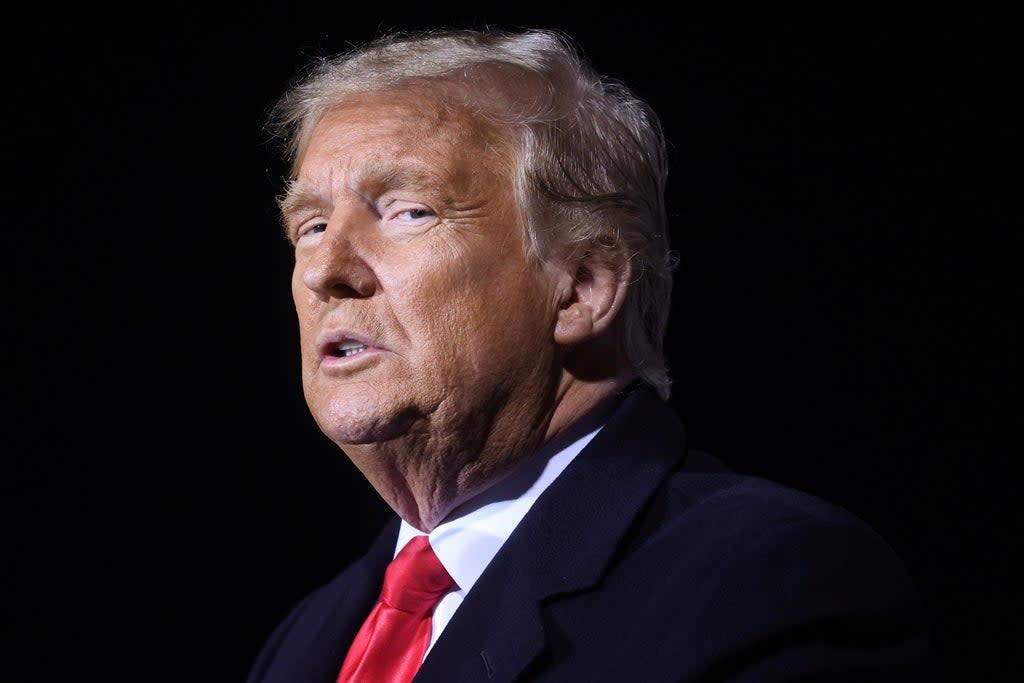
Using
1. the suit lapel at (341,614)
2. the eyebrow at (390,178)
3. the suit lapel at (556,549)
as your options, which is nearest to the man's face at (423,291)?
the eyebrow at (390,178)

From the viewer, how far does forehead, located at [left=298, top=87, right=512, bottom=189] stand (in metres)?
2.00

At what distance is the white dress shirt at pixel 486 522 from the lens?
198 cm

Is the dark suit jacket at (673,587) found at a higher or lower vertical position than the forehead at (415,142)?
lower

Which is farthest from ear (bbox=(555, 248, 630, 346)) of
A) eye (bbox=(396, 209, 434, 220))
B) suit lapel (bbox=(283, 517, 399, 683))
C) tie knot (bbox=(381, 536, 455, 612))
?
suit lapel (bbox=(283, 517, 399, 683))

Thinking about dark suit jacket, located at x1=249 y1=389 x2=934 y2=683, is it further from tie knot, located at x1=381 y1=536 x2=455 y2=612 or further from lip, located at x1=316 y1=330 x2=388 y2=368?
lip, located at x1=316 y1=330 x2=388 y2=368

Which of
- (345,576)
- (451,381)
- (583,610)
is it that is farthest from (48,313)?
(583,610)

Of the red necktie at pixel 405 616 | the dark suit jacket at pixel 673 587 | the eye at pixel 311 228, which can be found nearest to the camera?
the dark suit jacket at pixel 673 587

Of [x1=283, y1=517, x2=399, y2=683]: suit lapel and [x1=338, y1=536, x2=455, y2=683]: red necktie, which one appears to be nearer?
[x1=338, y1=536, x2=455, y2=683]: red necktie

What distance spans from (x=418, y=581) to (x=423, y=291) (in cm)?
51

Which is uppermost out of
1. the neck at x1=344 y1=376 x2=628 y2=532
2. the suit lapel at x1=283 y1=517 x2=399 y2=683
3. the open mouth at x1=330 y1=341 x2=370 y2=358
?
the open mouth at x1=330 y1=341 x2=370 y2=358

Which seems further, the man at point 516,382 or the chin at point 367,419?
the chin at point 367,419

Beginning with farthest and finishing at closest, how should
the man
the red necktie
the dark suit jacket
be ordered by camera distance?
the red necktie, the man, the dark suit jacket

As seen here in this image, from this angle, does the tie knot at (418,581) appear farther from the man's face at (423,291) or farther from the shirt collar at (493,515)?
the man's face at (423,291)

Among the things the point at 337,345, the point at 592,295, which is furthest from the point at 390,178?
the point at 592,295
